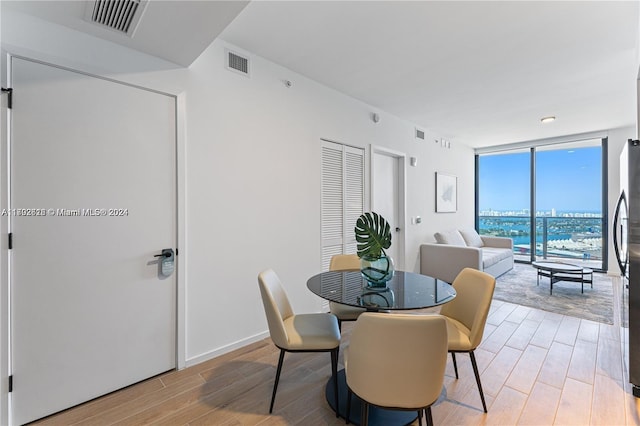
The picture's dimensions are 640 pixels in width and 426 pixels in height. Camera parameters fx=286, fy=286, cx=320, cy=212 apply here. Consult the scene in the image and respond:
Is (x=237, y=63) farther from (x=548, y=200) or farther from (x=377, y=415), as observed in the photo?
(x=548, y=200)

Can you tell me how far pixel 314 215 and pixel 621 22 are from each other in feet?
9.96

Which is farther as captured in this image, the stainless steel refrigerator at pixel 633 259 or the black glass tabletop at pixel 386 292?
the stainless steel refrigerator at pixel 633 259

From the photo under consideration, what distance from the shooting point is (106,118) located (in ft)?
6.64

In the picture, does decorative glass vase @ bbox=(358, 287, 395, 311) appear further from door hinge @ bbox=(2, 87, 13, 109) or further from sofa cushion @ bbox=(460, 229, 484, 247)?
sofa cushion @ bbox=(460, 229, 484, 247)

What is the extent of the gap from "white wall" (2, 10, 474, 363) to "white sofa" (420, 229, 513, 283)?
2504mm

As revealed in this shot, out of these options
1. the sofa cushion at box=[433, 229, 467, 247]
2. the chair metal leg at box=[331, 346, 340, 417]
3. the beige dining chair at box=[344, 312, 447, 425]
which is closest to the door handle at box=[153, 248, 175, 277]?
the chair metal leg at box=[331, 346, 340, 417]

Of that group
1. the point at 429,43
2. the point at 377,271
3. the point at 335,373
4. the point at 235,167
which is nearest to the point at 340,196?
the point at 235,167

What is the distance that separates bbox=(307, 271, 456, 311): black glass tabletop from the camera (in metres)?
1.66

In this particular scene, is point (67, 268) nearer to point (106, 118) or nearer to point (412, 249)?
point (106, 118)

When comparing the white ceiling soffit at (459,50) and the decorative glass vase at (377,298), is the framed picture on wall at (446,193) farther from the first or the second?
the decorative glass vase at (377,298)

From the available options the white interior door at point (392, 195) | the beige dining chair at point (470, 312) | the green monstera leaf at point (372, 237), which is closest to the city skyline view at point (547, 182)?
the white interior door at point (392, 195)

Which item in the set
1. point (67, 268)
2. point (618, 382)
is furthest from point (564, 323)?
point (67, 268)

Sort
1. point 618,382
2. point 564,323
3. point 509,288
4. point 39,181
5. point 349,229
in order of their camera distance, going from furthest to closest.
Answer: point 509,288, point 349,229, point 564,323, point 618,382, point 39,181

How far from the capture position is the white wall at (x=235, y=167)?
6.64ft
